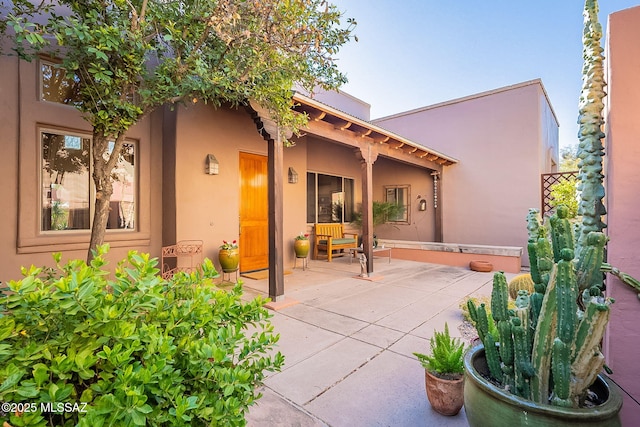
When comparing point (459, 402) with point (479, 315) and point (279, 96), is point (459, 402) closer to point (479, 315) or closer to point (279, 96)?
point (479, 315)

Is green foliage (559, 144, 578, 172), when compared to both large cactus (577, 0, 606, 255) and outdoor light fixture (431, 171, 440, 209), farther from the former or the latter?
large cactus (577, 0, 606, 255)

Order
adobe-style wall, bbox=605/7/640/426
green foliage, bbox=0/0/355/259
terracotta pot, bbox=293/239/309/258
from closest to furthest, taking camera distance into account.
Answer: adobe-style wall, bbox=605/7/640/426
green foliage, bbox=0/0/355/259
terracotta pot, bbox=293/239/309/258

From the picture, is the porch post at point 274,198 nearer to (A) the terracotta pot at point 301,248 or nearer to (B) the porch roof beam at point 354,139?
(B) the porch roof beam at point 354,139

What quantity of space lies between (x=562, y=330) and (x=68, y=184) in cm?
551

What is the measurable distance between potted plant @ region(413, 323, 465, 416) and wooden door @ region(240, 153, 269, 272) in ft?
14.8

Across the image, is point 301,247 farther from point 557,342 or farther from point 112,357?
point 112,357

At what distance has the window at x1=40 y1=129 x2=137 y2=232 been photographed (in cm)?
398

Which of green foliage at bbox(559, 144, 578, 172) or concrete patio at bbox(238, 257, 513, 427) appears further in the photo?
green foliage at bbox(559, 144, 578, 172)

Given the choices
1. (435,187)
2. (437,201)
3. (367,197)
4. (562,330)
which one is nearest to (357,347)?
(562,330)

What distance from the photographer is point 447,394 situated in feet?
6.14

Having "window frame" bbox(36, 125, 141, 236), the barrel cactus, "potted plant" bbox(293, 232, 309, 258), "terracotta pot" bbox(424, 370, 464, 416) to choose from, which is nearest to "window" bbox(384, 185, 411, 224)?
"potted plant" bbox(293, 232, 309, 258)

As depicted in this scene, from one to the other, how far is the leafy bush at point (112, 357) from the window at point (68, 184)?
3964 mm

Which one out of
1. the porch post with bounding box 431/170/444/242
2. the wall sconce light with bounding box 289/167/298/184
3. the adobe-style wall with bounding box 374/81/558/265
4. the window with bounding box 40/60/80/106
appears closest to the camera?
the window with bounding box 40/60/80/106

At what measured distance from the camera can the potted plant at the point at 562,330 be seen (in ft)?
4.10
